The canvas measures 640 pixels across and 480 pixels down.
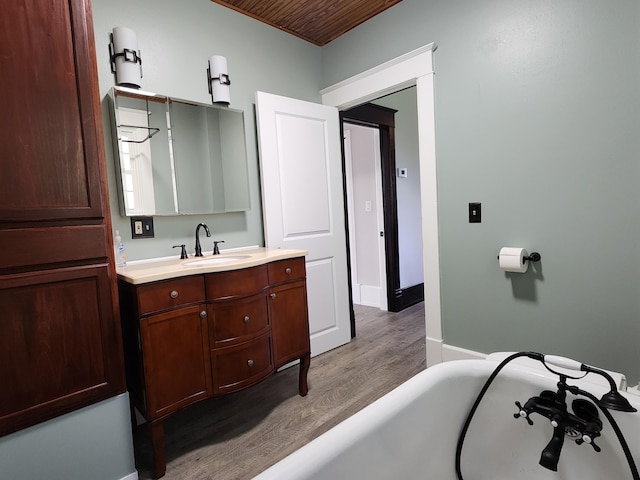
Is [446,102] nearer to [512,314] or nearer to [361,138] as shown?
[512,314]

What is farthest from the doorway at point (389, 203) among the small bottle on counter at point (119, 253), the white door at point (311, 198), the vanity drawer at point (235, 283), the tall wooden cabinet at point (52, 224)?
the tall wooden cabinet at point (52, 224)

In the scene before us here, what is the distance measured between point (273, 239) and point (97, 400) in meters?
1.37

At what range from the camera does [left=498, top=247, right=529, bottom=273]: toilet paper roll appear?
71.2 inches

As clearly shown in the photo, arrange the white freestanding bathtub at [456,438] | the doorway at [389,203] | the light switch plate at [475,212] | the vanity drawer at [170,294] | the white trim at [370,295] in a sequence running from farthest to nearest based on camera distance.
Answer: the white trim at [370,295]
the doorway at [389,203]
the light switch plate at [475,212]
the vanity drawer at [170,294]
the white freestanding bathtub at [456,438]

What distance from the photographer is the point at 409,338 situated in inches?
114

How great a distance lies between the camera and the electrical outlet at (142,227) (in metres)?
1.91

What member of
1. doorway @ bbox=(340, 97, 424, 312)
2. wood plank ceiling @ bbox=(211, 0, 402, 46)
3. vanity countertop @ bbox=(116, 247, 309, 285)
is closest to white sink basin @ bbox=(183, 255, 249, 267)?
vanity countertop @ bbox=(116, 247, 309, 285)

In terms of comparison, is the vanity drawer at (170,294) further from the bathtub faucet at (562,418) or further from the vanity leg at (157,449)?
the bathtub faucet at (562,418)

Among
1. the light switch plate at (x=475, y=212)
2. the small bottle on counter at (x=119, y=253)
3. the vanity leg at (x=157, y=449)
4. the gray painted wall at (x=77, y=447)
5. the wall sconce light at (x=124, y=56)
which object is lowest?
the vanity leg at (x=157, y=449)

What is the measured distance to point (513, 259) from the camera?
5.95 feet

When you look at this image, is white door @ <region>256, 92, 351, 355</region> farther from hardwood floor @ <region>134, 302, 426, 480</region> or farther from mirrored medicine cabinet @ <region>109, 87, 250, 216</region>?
hardwood floor @ <region>134, 302, 426, 480</region>

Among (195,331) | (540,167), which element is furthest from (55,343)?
(540,167)

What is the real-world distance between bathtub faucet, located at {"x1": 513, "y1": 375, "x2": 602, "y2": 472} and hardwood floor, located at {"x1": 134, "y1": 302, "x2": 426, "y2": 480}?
106cm

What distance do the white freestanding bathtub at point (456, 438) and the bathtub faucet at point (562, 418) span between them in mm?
40
